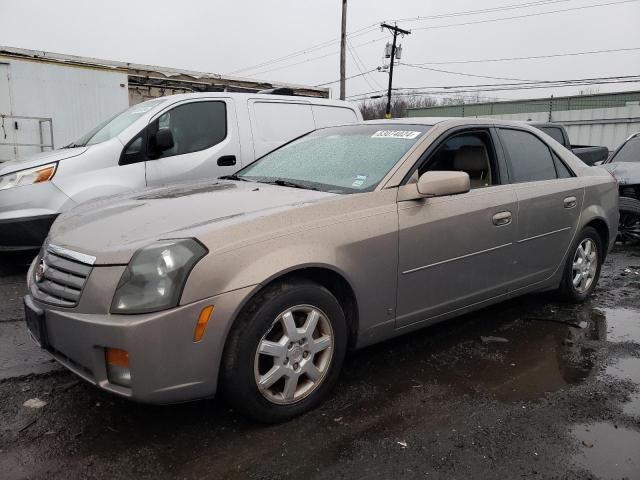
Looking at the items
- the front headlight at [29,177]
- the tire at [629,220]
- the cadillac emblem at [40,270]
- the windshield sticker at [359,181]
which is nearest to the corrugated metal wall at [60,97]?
the front headlight at [29,177]

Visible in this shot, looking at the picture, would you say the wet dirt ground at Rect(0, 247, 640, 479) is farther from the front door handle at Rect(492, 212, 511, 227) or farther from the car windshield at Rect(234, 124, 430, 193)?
the car windshield at Rect(234, 124, 430, 193)

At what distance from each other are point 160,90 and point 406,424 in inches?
608

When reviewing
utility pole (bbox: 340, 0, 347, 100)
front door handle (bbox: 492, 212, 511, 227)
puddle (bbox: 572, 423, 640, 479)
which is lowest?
puddle (bbox: 572, 423, 640, 479)

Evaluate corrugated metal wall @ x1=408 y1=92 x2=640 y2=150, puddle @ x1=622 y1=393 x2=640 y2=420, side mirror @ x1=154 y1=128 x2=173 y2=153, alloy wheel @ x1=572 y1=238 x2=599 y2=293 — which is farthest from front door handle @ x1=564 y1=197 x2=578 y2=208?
corrugated metal wall @ x1=408 y1=92 x2=640 y2=150

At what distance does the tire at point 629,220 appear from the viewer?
23.7 ft

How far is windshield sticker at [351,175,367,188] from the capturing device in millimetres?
3164

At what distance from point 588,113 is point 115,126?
109 feet

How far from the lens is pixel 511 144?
4035mm

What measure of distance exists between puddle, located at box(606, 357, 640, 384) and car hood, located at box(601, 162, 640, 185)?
15.8ft

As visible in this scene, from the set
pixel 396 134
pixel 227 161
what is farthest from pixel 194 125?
pixel 396 134

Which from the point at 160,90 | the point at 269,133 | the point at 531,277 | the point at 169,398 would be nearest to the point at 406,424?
the point at 169,398

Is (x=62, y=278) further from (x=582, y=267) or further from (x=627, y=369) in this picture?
(x=582, y=267)

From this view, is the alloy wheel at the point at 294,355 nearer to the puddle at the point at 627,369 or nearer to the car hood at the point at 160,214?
the car hood at the point at 160,214

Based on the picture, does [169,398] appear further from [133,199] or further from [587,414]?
[587,414]
